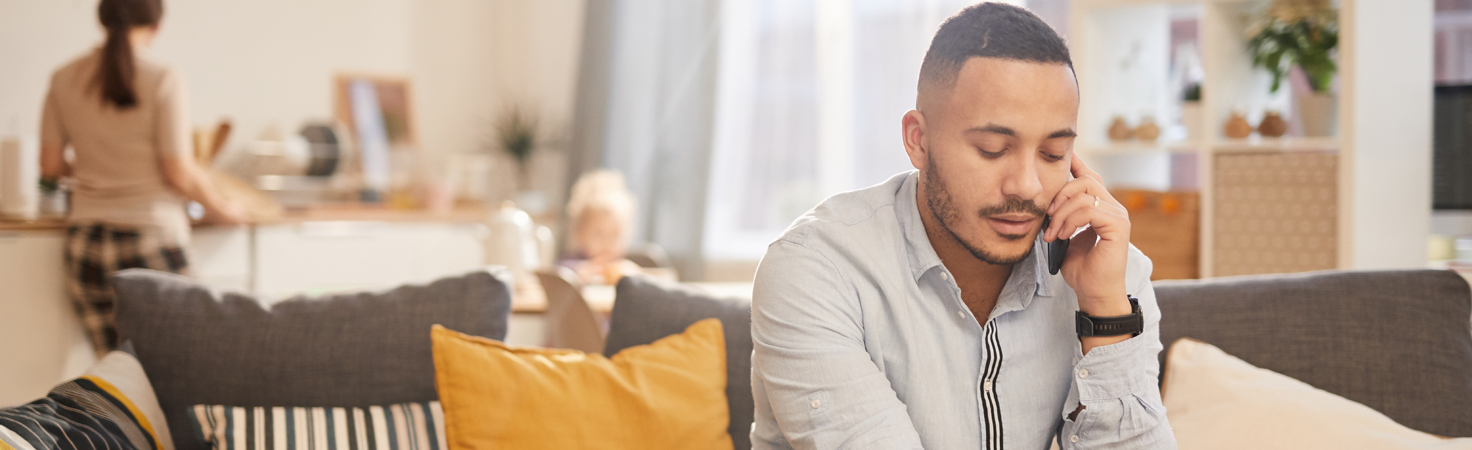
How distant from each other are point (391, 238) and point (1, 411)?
2.80m

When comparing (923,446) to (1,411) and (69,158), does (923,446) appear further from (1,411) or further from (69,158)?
(69,158)

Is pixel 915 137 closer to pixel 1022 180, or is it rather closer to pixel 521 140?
pixel 1022 180

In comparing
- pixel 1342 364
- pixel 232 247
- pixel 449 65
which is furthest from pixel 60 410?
pixel 449 65

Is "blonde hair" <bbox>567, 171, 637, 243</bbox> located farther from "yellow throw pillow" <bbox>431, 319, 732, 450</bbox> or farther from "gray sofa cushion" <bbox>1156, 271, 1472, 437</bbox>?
"gray sofa cushion" <bbox>1156, 271, 1472, 437</bbox>

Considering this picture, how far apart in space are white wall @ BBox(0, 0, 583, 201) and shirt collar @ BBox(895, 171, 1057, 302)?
12.1ft

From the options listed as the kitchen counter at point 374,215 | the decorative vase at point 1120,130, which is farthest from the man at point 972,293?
the kitchen counter at point 374,215

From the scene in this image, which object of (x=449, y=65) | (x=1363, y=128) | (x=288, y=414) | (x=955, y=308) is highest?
(x=449, y=65)

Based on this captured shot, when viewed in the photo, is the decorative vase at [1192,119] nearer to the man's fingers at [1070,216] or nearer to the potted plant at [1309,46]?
the potted plant at [1309,46]

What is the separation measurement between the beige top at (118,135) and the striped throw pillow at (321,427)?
1664mm

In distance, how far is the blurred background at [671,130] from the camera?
2.42 m

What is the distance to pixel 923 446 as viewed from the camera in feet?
3.87

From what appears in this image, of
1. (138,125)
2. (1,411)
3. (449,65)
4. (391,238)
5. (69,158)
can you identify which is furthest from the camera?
(449,65)

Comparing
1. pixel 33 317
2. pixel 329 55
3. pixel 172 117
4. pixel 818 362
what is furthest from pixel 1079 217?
pixel 329 55

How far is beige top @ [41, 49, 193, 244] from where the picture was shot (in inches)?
109
